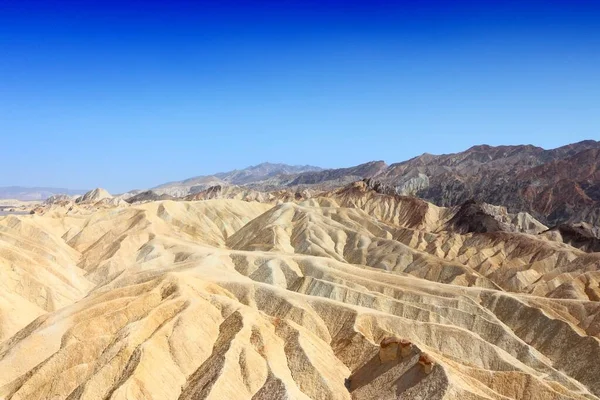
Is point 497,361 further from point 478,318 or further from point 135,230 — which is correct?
point 135,230

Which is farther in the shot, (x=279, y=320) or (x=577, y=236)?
(x=577, y=236)

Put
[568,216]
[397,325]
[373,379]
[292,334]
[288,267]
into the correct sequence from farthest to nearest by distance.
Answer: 1. [568,216]
2. [288,267]
3. [397,325]
4. [292,334]
5. [373,379]

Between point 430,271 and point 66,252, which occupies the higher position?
point 66,252

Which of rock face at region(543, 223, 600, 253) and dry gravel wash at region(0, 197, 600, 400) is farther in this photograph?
rock face at region(543, 223, 600, 253)

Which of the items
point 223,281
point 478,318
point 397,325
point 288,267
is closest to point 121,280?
point 223,281

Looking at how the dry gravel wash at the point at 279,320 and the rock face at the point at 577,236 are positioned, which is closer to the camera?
the dry gravel wash at the point at 279,320

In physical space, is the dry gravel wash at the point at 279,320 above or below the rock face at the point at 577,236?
above

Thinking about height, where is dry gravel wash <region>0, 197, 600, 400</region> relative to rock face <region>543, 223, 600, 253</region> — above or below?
above

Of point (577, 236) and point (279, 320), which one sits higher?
point (279, 320)
